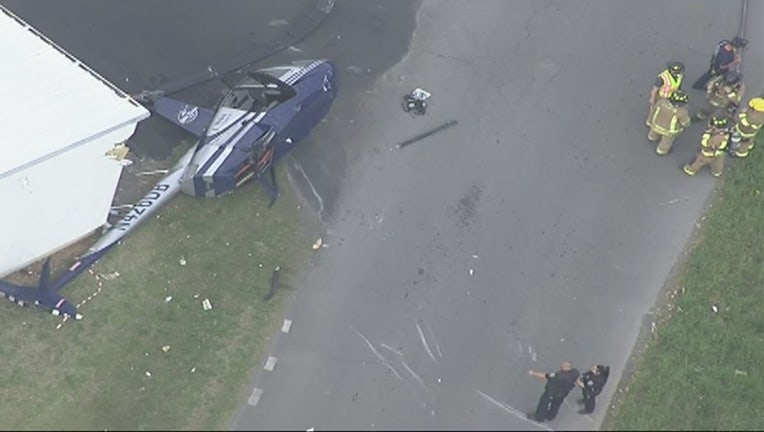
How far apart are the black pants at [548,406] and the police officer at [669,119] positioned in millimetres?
6322

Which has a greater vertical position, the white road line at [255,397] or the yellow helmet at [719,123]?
the yellow helmet at [719,123]

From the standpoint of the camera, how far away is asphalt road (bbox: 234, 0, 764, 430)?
15.4 metres

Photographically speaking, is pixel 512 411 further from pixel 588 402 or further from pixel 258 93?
pixel 258 93

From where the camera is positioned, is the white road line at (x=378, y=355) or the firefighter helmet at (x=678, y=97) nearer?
the white road line at (x=378, y=355)

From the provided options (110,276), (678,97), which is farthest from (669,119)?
(110,276)

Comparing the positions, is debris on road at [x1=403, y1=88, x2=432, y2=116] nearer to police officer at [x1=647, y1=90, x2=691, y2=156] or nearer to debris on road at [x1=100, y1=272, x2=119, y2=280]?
police officer at [x1=647, y1=90, x2=691, y2=156]

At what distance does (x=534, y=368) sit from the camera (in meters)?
15.7

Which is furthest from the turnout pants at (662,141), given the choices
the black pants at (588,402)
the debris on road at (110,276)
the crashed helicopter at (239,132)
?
the debris on road at (110,276)

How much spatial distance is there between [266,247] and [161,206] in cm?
221

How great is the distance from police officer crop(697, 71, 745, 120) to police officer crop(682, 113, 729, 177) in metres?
0.26

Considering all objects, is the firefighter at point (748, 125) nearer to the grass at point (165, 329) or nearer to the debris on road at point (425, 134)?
the debris on road at point (425, 134)

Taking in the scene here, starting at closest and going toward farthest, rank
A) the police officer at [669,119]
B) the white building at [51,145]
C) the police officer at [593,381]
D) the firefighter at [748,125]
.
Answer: the police officer at [593,381] → the white building at [51,145] → the firefighter at [748,125] → the police officer at [669,119]

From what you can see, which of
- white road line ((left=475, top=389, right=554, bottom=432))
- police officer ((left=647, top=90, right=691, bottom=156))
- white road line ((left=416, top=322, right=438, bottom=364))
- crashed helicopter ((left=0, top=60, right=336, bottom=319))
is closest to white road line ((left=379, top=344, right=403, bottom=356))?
white road line ((left=416, top=322, right=438, bottom=364))

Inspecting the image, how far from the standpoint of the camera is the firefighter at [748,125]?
1745 cm
